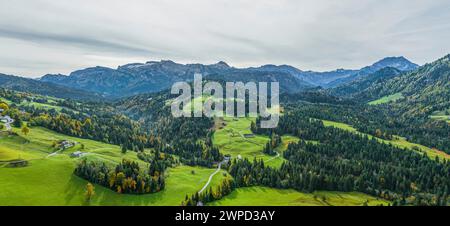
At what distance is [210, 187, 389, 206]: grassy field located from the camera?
150375 mm

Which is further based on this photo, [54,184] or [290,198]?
[290,198]

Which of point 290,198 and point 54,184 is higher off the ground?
point 54,184

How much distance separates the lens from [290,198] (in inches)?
6309

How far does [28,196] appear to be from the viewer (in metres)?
130

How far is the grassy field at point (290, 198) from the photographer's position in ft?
493

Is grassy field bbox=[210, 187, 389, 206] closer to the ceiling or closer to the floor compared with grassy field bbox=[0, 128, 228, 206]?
closer to the floor

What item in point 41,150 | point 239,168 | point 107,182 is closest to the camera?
point 107,182

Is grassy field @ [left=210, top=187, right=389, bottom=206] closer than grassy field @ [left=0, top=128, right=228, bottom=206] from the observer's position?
No

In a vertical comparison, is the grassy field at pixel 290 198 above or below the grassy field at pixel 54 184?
below

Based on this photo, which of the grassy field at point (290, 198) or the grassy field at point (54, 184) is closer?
the grassy field at point (54, 184)
